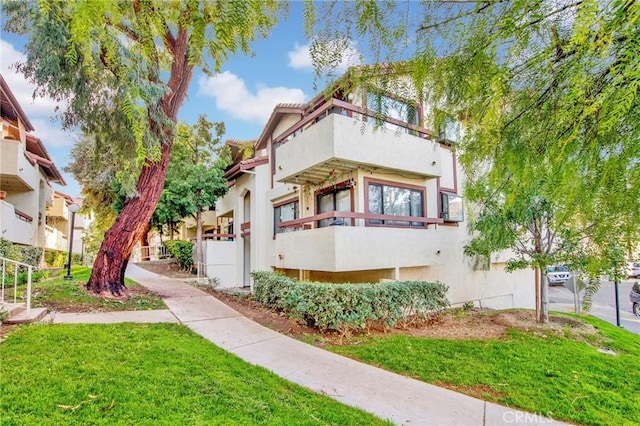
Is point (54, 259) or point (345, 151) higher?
point (345, 151)

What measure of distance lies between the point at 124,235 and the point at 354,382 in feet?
26.9

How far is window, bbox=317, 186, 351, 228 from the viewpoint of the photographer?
11125 mm

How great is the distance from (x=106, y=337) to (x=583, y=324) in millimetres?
11932

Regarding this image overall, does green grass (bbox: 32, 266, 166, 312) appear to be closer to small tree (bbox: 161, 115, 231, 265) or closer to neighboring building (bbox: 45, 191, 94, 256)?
small tree (bbox: 161, 115, 231, 265)

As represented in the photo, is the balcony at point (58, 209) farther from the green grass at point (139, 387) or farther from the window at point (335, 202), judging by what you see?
the green grass at point (139, 387)

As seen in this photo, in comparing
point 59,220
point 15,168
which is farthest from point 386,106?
point 59,220

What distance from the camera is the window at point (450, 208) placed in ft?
42.4

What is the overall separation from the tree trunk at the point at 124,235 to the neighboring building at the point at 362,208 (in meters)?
4.29

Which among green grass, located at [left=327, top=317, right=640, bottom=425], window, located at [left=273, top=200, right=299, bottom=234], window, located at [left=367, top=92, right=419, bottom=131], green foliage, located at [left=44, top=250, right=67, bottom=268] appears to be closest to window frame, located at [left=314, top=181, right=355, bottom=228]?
window, located at [left=273, top=200, right=299, bottom=234]

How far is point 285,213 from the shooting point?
1476 centimetres

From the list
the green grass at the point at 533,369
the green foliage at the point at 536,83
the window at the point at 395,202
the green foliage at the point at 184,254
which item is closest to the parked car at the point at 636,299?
the green grass at the point at 533,369

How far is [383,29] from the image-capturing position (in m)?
2.45

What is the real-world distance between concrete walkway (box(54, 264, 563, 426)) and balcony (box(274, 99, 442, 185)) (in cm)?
524

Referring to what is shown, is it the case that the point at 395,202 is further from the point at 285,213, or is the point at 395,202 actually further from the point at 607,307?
the point at 607,307
